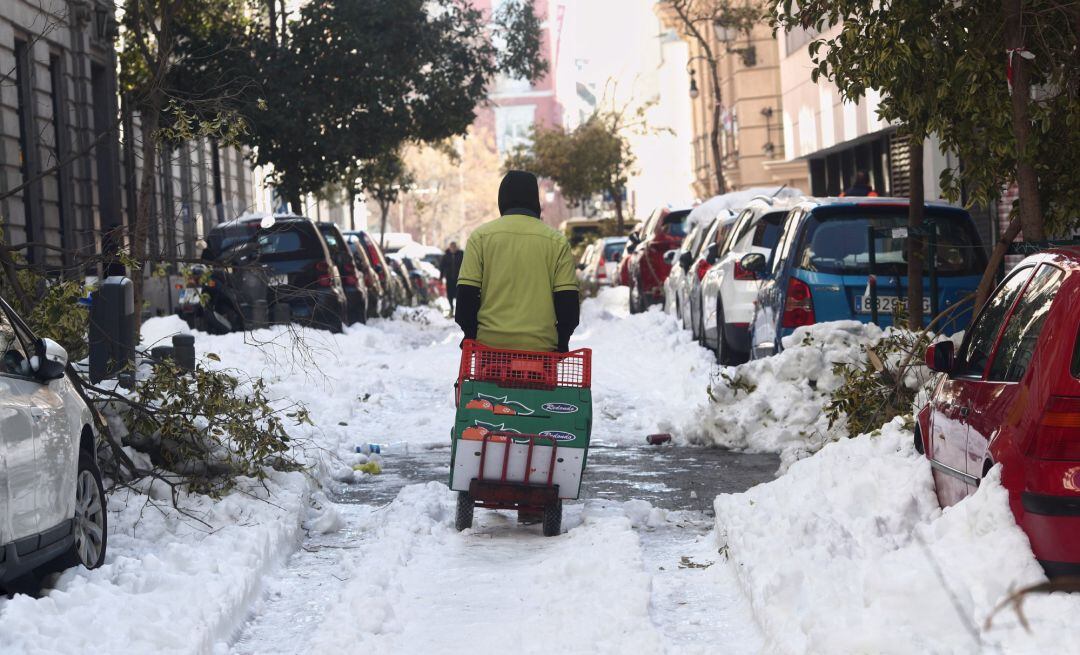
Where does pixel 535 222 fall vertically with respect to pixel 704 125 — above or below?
below

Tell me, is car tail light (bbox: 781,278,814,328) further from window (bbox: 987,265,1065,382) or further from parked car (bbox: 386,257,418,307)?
parked car (bbox: 386,257,418,307)

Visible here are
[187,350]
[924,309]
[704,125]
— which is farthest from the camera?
[704,125]

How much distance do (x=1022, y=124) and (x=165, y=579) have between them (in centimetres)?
554

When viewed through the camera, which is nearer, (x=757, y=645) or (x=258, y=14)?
(x=757, y=645)

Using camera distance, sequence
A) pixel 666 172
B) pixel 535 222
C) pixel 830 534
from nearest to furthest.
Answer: pixel 830 534 → pixel 535 222 → pixel 666 172

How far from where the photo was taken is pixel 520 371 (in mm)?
7754

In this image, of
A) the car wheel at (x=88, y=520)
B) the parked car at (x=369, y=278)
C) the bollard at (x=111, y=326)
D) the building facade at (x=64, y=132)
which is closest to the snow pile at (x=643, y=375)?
the parked car at (x=369, y=278)

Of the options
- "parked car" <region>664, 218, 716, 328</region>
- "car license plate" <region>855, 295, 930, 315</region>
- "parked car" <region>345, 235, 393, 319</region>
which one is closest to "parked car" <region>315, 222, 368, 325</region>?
"parked car" <region>345, 235, 393, 319</region>

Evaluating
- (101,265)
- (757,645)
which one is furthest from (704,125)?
(757,645)

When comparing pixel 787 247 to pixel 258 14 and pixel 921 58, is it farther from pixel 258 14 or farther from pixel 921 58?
pixel 258 14

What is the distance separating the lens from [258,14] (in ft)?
95.9

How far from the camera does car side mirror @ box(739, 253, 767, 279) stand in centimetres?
1420

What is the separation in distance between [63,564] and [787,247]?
8.11 metres

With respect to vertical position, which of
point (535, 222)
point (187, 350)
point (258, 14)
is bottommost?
point (187, 350)
